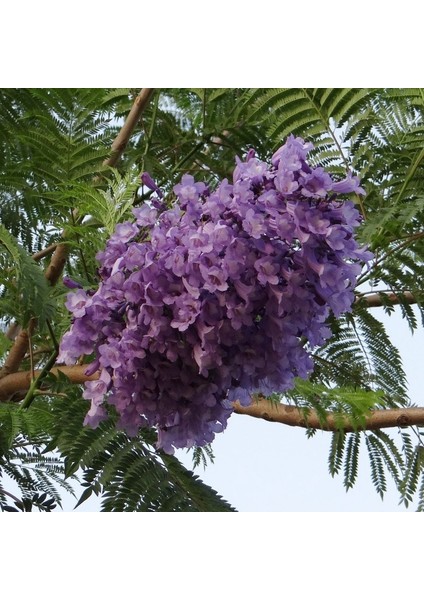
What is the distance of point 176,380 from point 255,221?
152 millimetres

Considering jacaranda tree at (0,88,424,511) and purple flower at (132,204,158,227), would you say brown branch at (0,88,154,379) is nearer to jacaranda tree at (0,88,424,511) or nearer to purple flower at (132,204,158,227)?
jacaranda tree at (0,88,424,511)

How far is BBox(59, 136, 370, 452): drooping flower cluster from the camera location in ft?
2.45

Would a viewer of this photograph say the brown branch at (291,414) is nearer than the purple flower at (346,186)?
No

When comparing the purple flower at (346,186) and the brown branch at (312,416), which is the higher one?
the brown branch at (312,416)

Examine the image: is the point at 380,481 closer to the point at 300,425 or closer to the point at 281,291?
the point at 300,425

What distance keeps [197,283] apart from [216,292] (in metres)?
0.02

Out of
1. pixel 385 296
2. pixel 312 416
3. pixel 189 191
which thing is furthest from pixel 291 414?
pixel 189 191

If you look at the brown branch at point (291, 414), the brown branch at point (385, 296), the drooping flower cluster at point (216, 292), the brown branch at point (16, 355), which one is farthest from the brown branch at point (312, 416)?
the drooping flower cluster at point (216, 292)

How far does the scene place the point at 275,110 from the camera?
1.56 metres

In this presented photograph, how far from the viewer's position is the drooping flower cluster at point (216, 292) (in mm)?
746

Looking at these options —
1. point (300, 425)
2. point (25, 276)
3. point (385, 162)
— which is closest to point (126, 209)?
point (25, 276)

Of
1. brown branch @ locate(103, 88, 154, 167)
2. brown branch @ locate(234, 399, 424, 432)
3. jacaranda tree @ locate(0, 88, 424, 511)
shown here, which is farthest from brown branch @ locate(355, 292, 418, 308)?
brown branch @ locate(103, 88, 154, 167)

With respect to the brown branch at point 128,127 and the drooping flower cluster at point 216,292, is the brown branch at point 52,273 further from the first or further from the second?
the drooping flower cluster at point 216,292

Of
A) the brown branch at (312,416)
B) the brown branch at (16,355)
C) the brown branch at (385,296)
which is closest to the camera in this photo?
the brown branch at (312,416)
